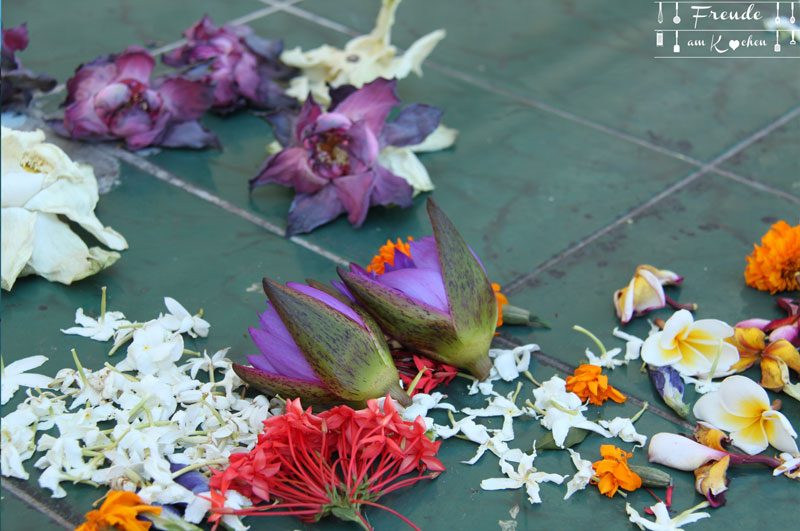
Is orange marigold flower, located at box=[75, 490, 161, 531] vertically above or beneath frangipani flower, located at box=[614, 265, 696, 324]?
above

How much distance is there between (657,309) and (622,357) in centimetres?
13

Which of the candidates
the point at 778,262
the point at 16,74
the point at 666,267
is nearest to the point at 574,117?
the point at 666,267

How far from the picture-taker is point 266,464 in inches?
36.6

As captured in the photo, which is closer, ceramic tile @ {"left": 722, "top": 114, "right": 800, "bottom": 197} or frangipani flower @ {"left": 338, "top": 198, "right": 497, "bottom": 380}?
frangipani flower @ {"left": 338, "top": 198, "right": 497, "bottom": 380}

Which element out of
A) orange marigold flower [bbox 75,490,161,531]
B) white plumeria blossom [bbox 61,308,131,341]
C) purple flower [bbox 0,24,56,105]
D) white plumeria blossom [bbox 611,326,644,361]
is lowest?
white plumeria blossom [bbox 611,326,644,361]

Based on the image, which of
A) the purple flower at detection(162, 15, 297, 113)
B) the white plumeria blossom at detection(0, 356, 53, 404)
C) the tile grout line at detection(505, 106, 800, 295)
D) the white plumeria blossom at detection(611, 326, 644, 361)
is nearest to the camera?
the white plumeria blossom at detection(0, 356, 53, 404)

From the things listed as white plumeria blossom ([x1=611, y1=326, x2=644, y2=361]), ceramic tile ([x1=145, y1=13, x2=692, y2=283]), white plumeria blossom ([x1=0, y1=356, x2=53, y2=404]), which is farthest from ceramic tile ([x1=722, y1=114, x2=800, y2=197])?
white plumeria blossom ([x1=0, y1=356, x2=53, y2=404])

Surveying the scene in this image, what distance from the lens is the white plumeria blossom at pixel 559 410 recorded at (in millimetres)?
1062

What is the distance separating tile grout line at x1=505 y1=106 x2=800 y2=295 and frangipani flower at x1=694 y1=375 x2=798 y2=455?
370mm

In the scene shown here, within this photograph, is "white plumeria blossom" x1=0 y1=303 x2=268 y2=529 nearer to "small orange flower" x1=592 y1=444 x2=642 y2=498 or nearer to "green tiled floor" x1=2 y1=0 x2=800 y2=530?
"green tiled floor" x1=2 y1=0 x2=800 y2=530

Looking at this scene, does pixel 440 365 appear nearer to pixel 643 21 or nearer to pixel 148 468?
pixel 148 468

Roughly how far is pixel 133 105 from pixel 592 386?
1.03m

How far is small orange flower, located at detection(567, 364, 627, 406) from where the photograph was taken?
111 cm

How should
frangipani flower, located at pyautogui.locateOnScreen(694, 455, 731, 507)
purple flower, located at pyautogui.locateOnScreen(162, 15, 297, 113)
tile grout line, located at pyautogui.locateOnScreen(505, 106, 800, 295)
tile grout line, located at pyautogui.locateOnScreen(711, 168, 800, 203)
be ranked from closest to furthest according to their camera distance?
1. frangipani flower, located at pyautogui.locateOnScreen(694, 455, 731, 507)
2. tile grout line, located at pyautogui.locateOnScreen(505, 106, 800, 295)
3. tile grout line, located at pyautogui.locateOnScreen(711, 168, 800, 203)
4. purple flower, located at pyautogui.locateOnScreen(162, 15, 297, 113)
